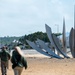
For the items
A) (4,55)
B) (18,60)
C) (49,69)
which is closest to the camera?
(18,60)

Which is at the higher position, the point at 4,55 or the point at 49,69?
the point at 4,55

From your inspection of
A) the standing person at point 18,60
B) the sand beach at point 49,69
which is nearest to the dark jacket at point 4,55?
the sand beach at point 49,69

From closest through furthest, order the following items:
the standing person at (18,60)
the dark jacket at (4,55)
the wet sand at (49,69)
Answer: the standing person at (18,60) → the dark jacket at (4,55) → the wet sand at (49,69)

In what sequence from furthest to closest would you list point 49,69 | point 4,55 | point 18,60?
1. point 49,69
2. point 4,55
3. point 18,60

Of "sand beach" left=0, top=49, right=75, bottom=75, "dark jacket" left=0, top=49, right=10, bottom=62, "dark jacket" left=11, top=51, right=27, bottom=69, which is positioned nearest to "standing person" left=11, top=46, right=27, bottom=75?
"dark jacket" left=11, top=51, right=27, bottom=69

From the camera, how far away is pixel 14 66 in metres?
12.5

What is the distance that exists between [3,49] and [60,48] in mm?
22112

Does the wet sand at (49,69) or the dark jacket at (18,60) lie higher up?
the dark jacket at (18,60)

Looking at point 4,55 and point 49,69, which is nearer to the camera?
point 4,55

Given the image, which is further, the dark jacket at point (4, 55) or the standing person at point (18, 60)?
the dark jacket at point (4, 55)

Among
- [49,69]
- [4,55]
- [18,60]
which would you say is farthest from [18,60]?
[49,69]

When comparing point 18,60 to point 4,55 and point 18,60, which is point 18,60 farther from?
point 4,55

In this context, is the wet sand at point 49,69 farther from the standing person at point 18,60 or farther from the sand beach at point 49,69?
the standing person at point 18,60

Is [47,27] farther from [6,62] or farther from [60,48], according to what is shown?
[6,62]
